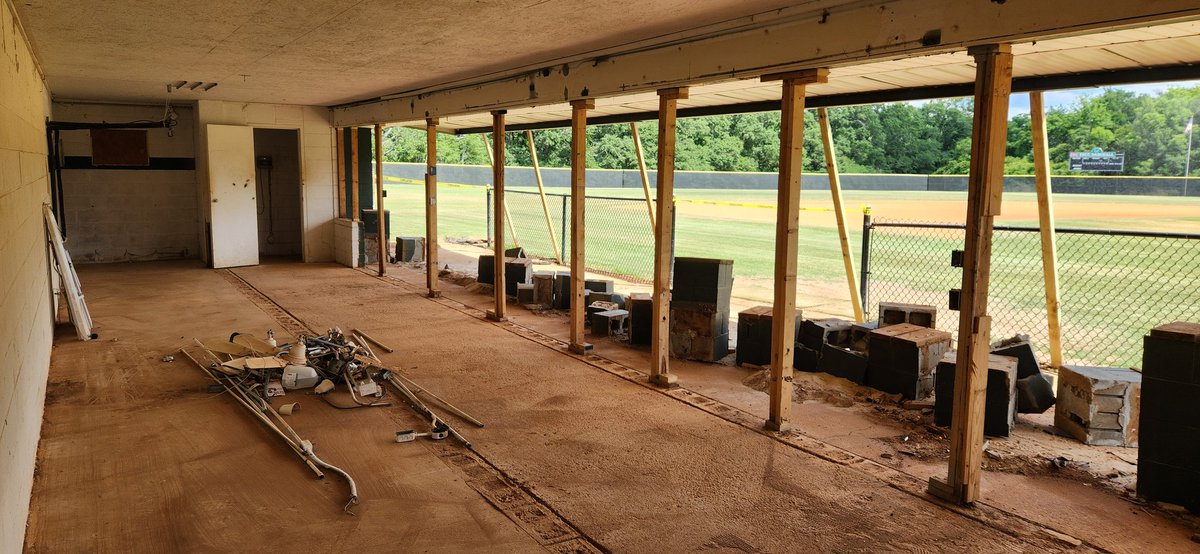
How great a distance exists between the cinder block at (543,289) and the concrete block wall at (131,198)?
8.28m

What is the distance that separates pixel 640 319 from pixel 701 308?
893 mm

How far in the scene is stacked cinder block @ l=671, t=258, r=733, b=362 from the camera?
7.00m

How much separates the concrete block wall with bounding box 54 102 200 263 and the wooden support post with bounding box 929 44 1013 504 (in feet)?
45.9

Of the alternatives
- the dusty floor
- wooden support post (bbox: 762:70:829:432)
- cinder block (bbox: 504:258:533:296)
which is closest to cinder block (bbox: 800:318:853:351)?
the dusty floor

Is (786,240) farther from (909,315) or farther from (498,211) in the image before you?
(498,211)

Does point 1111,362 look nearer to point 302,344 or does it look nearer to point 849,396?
point 849,396

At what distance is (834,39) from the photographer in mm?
4488

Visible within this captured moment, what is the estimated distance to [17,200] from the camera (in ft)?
14.5

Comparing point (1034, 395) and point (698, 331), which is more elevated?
point (698, 331)

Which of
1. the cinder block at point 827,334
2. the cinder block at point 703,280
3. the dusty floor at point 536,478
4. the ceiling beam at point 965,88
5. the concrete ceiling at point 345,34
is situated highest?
the concrete ceiling at point 345,34

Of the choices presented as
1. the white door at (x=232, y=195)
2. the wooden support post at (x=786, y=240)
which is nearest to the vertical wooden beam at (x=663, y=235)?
the wooden support post at (x=786, y=240)

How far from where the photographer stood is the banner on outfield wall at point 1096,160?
16953 millimetres

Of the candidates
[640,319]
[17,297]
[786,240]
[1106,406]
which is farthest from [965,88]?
[17,297]

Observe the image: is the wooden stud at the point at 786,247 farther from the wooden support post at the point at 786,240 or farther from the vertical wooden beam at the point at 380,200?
the vertical wooden beam at the point at 380,200
